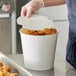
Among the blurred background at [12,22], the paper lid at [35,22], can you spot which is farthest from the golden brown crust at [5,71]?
the blurred background at [12,22]

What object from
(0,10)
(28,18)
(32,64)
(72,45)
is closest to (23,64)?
(32,64)

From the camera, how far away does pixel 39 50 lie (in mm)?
764

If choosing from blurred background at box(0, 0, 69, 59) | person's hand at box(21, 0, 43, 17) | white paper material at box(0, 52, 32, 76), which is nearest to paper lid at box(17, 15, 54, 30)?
person's hand at box(21, 0, 43, 17)

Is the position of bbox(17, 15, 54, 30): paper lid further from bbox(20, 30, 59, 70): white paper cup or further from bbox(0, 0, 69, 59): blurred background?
bbox(0, 0, 69, 59): blurred background

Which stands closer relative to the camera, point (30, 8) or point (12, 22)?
point (30, 8)

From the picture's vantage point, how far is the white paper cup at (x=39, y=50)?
751 millimetres

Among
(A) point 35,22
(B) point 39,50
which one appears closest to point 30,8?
(A) point 35,22

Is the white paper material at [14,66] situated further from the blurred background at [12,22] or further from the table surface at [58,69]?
the blurred background at [12,22]

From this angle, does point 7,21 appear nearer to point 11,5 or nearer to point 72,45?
point 11,5

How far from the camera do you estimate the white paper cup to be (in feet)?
2.47

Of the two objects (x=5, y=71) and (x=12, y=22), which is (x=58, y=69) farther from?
(x=12, y=22)

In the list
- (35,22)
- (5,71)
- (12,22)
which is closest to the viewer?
(5,71)

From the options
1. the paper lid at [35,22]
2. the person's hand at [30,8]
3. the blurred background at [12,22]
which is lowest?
the blurred background at [12,22]

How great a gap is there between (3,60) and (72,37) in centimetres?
33
